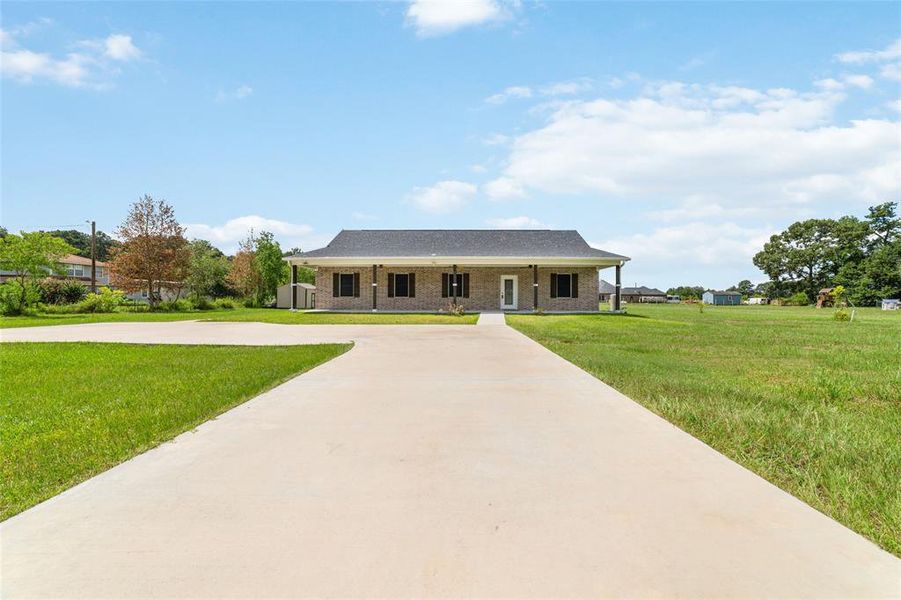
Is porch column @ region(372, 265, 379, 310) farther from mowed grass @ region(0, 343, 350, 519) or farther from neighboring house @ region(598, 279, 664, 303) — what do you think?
neighboring house @ region(598, 279, 664, 303)

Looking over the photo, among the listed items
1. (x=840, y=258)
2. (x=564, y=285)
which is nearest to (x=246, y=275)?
(x=564, y=285)

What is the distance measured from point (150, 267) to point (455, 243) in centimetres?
1869

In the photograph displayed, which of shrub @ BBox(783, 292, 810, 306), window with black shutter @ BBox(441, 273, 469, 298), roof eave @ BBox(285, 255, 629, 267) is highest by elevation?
roof eave @ BBox(285, 255, 629, 267)

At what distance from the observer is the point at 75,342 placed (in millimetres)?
11562

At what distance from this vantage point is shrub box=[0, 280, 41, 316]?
2367 cm

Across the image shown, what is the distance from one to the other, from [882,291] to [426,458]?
6646cm

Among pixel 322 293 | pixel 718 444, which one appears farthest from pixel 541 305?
pixel 718 444

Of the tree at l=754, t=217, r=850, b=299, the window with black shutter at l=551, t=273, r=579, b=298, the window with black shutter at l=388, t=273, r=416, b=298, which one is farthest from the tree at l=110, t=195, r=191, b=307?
the tree at l=754, t=217, r=850, b=299

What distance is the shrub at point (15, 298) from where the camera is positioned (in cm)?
2367

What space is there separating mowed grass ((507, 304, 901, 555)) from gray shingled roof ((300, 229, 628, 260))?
50.5 feet

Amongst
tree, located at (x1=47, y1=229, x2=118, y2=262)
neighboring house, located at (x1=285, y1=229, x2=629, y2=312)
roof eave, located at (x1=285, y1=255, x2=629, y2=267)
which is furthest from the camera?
tree, located at (x1=47, y1=229, x2=118, y2=262)

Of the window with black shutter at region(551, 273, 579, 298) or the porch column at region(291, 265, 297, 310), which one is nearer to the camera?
the window with black shutter at region(551, 273, 579, 298)

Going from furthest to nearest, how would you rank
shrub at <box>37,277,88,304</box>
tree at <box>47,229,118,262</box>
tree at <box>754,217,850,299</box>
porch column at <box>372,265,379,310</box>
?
tree at <box>47,229,118,262</box> < tree at <box>754,217,850,299</box> < shrub at <box>37,277,88,304</box> < porch column at <box>372,265,379,310</box>

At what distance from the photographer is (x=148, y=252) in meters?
30.0
